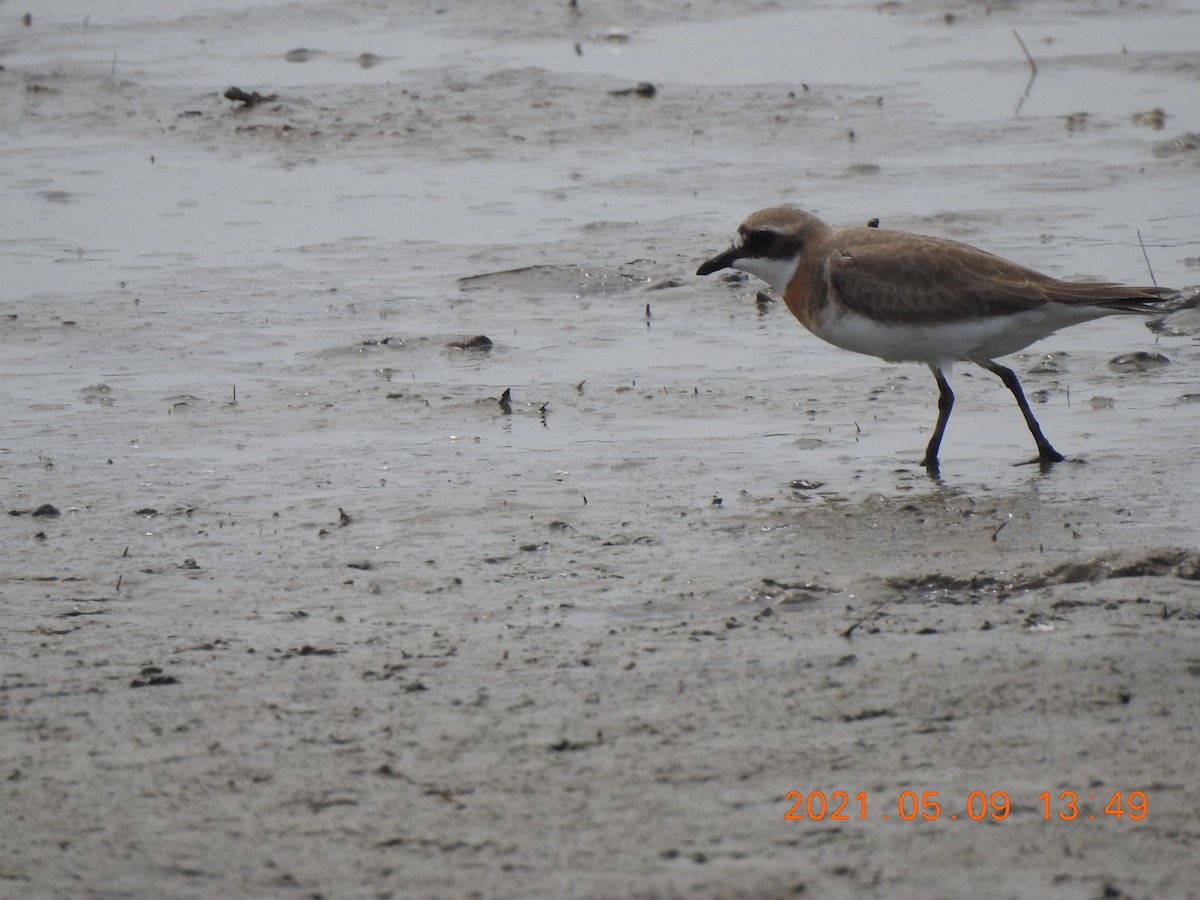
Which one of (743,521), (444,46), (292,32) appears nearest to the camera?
(743,521)

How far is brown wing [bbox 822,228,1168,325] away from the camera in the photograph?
7770 millimetres

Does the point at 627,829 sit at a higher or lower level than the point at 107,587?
higher

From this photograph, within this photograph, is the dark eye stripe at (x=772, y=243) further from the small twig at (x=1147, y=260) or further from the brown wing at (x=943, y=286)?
the small twig at (x=1147, y=260)

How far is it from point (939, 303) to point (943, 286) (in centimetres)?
10

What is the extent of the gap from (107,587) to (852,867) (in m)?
3.29

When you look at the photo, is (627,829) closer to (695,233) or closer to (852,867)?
(852,867)

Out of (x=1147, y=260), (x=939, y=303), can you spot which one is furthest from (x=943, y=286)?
(x=1147, y=260)

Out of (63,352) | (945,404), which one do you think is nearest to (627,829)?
(945,404)

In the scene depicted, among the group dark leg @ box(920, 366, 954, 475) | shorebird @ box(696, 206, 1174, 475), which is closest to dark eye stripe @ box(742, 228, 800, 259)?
shorebird @ box(696, 206, 1174, 475)

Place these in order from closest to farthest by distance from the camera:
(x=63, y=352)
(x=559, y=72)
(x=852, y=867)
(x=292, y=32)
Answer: (x=852, y=867) < (x=63, y=352) < (x=559, y=72) < (x=292, y=32)

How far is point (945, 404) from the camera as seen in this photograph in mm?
7883

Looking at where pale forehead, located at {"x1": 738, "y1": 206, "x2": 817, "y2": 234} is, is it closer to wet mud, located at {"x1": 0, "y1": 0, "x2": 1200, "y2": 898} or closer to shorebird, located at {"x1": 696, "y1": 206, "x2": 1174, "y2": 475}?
shorebird, located at {"x1": 696, "y1": 206, "x2": 1174, "y2": 475}

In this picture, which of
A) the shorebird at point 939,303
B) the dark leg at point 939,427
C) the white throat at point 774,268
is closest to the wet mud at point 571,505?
the dark leg at point 939,427
